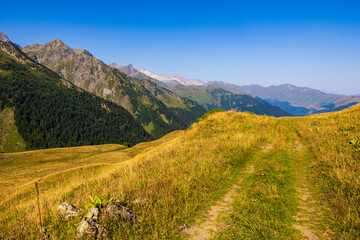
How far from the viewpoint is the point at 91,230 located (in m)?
5.89

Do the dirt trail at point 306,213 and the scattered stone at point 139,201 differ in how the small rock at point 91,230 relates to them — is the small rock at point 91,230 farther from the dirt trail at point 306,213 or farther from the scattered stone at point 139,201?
the dirt trail at point 306,213

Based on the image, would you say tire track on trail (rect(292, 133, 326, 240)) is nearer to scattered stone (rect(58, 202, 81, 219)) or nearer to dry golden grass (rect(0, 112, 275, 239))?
dry golden grass (rect(0, 112, 275, 239))

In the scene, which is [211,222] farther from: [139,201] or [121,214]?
[121,214]

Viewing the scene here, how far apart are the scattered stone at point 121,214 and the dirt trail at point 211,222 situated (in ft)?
→ 6.65

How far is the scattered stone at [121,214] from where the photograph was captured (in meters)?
6.63

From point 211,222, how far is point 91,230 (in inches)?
161

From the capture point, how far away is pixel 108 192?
868 centimetres

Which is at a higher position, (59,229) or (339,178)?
(339,178)

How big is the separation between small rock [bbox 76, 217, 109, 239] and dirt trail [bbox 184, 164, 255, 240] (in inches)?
108

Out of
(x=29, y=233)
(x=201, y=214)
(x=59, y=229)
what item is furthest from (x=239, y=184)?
(x=29, y=233)

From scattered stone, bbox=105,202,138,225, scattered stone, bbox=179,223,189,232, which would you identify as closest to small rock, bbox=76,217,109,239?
scattered stone, bbox=105,202,138,225

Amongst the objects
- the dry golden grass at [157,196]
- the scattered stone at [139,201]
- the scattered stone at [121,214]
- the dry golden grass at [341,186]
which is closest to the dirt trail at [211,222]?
the dry golden grass at [157,196]

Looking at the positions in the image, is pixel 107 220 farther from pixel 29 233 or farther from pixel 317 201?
pixel 317 201

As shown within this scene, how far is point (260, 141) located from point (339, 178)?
1212 centimetres
